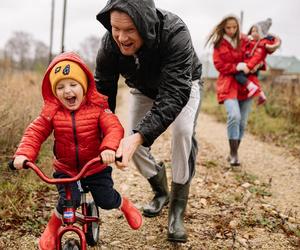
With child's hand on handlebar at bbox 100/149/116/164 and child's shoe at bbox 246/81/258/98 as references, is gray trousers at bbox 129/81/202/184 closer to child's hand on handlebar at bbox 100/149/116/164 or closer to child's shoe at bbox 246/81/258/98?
child's hand on handlebar at bbox 100/149/116/164

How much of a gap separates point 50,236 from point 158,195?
1405 mm

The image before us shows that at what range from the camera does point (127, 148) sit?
2.31 meters

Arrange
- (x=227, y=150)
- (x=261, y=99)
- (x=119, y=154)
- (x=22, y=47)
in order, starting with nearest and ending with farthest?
(x=119, y=154) → (x=261, y=99) → (x=227, y=150) → (x=22, y=47)

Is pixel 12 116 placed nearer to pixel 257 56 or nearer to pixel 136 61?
pixel 136 61

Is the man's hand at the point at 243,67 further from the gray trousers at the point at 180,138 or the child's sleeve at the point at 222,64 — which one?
the gray trousers at the point at 180,138

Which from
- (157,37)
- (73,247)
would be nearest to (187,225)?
(73,247)

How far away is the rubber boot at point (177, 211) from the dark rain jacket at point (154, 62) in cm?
91

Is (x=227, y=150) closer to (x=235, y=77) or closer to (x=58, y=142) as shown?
(x=235, y=77)

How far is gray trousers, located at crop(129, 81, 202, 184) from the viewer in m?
2.99

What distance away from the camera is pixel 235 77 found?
553 centimetres

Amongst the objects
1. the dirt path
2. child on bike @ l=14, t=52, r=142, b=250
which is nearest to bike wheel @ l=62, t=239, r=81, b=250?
child on bike @ l=14, t=52, r=142, b=250

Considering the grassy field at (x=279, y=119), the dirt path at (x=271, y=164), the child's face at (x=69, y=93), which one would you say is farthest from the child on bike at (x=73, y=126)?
the grassy field at (x=279, y=119)

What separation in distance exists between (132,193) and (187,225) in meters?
0.99

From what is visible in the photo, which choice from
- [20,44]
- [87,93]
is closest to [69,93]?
[87,93]
